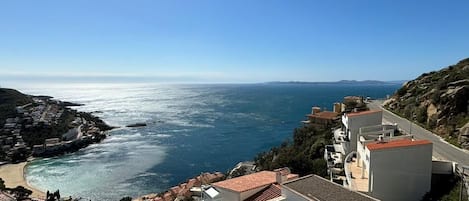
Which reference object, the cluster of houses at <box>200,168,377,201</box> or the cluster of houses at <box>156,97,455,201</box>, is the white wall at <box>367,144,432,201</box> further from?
the cluster of houses at <box>200,168,377,201</box>

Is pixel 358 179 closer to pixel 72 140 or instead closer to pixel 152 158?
pixel 152 158

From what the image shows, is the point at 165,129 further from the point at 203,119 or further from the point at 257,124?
the point at 257,124

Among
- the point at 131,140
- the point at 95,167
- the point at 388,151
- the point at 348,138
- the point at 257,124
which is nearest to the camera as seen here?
the point at 388,151

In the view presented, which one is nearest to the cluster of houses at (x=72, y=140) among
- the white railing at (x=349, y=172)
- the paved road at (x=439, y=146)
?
the white railing at (x=349, y=172)

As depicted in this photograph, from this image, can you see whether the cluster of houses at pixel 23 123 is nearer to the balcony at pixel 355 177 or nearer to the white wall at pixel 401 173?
the balcony at pixel 355 177

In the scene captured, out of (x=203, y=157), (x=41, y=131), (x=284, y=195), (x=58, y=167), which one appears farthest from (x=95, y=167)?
(x=284, y=195)

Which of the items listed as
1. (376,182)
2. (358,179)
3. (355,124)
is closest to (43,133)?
(355,124)

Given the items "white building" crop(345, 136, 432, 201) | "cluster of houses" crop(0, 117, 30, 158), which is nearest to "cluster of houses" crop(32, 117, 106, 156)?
"cluster of houses" crop(0, 117, 30, 158)
